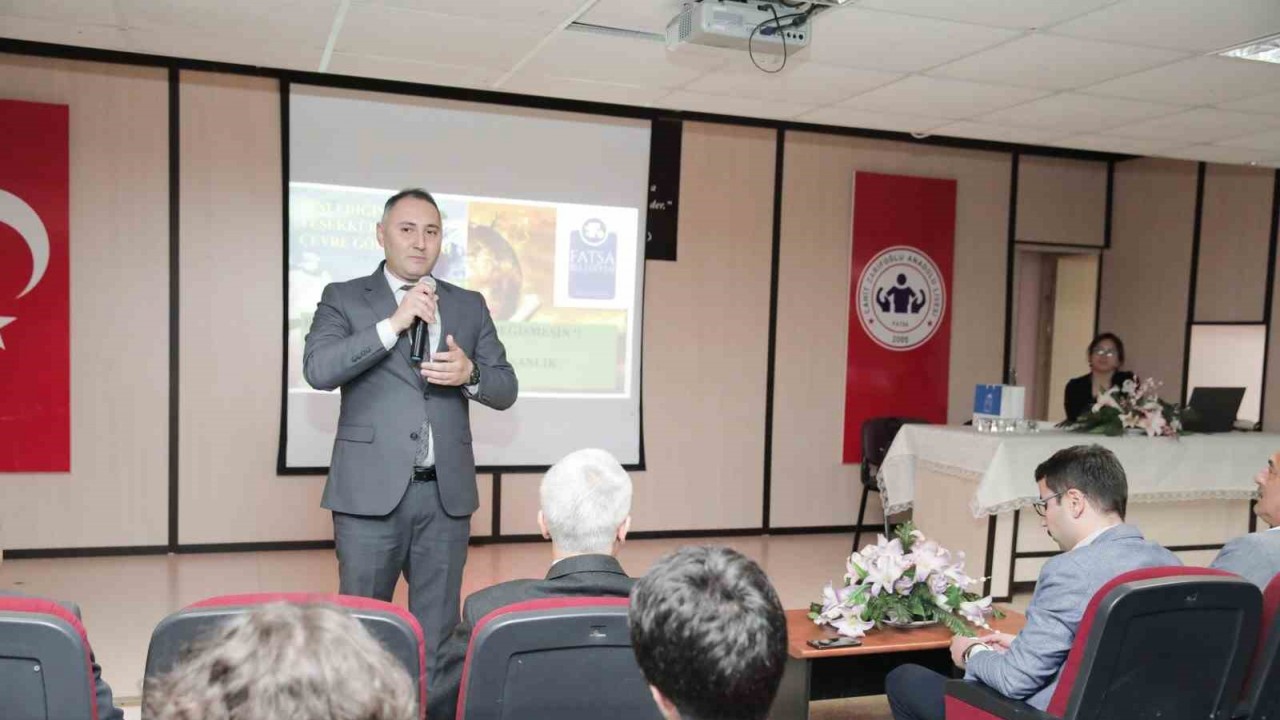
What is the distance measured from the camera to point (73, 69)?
5.14 meters

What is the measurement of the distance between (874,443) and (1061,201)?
282cm

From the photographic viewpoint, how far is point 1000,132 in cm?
591

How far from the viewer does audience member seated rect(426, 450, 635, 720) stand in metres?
1.78

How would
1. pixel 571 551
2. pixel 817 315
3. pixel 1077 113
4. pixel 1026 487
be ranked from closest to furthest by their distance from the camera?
pixel 571 551 < pixel 1026 487 < pixel 1077 113 < pixel 817 315

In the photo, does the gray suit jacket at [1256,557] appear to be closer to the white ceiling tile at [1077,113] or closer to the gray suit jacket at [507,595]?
the gray suit jacket at [507,595]

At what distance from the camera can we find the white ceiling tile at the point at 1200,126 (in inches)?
199

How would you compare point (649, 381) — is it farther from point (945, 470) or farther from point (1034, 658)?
point (1034, 658)

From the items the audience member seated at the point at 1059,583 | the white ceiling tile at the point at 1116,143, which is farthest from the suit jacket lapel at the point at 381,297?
the white ceiling tile at the point at 1116,143

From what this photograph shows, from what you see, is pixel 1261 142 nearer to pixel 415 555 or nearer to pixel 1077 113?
pixel 1077 113

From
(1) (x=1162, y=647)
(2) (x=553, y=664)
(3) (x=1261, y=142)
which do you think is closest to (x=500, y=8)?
(2) (x=553, y=664)

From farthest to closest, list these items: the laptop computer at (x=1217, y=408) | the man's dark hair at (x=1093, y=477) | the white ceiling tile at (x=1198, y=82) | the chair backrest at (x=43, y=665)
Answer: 1. the laptop computer at (x=1217, y=408)
2. the white ceiling tile at (x=1198, y=82)
3. the man's dark hair at (x=1093, y=477)
4. the chair backrest at (x=43, y=665)

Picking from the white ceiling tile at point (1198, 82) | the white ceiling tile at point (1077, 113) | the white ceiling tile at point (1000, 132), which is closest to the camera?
the white ceiling tile at point (1198, 82)

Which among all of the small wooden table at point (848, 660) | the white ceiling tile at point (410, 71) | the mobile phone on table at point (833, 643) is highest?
the white ceiling tile at point (410, 71)

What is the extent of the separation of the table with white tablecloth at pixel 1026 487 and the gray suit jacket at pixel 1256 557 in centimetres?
209
